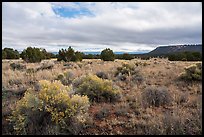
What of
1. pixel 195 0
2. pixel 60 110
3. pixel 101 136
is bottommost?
pixel 101 136

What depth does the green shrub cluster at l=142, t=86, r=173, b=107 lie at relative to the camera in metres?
7.35

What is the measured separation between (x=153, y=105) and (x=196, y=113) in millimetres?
1395

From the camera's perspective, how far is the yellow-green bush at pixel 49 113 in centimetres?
552

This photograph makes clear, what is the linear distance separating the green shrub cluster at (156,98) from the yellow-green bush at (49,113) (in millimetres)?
2120

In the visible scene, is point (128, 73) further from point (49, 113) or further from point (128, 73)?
point (49, 113)

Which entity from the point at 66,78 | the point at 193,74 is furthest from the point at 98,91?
the point at 193,74

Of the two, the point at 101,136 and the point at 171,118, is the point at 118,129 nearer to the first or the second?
the point at 101,136

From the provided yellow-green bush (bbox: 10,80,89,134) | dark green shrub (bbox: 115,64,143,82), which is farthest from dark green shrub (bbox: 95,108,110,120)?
dark green shrub (bbox: 115,64,143,82)

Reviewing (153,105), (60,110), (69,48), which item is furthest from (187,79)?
(69,48)

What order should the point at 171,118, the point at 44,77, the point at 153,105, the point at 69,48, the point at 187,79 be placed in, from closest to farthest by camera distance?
the point at 171,118, the point at 153,105, the point at 187,79, the point at 44,77, the point at 69,48

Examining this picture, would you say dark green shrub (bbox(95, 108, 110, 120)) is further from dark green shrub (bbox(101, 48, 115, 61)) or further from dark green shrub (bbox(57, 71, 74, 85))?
dark green shrub (bbox(101, 48, 115, 61))

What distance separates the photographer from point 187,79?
1125 centimetres

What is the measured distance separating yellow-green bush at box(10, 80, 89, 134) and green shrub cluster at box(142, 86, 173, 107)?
2.12m

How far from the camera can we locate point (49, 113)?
5.98 metres
